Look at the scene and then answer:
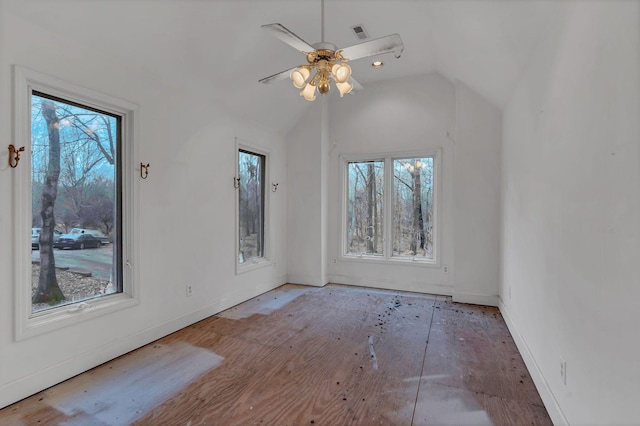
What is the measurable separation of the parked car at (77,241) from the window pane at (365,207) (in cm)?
373

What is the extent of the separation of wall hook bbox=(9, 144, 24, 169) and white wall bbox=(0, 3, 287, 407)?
0.12ft

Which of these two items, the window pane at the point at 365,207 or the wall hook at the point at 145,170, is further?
A: the window pane at the point at 365,207

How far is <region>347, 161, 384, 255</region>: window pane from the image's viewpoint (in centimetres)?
533

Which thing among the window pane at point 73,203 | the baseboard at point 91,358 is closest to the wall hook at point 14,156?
the window pane at point 73,203

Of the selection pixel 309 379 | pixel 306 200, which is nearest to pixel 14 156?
pixel 309 379

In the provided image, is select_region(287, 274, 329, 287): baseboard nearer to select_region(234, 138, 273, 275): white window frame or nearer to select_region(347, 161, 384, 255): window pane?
select_region(234, 138, 273, 275): white window frame

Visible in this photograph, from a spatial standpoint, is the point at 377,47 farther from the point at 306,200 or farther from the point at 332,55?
the point at 306,200

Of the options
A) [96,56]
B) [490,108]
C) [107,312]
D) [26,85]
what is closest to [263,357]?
[107,312]

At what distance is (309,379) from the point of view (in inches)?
97.4

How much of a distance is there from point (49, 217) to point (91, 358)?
1.18m

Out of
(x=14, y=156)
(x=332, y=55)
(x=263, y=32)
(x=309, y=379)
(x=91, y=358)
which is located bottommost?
(x=309, y=379)

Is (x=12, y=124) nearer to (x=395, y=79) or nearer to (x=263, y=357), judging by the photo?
(x=263, y=357)

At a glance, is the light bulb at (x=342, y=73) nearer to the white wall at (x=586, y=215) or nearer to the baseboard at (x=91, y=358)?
the white wall at (x=586, y=215)

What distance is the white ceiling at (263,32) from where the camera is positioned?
2.37m
